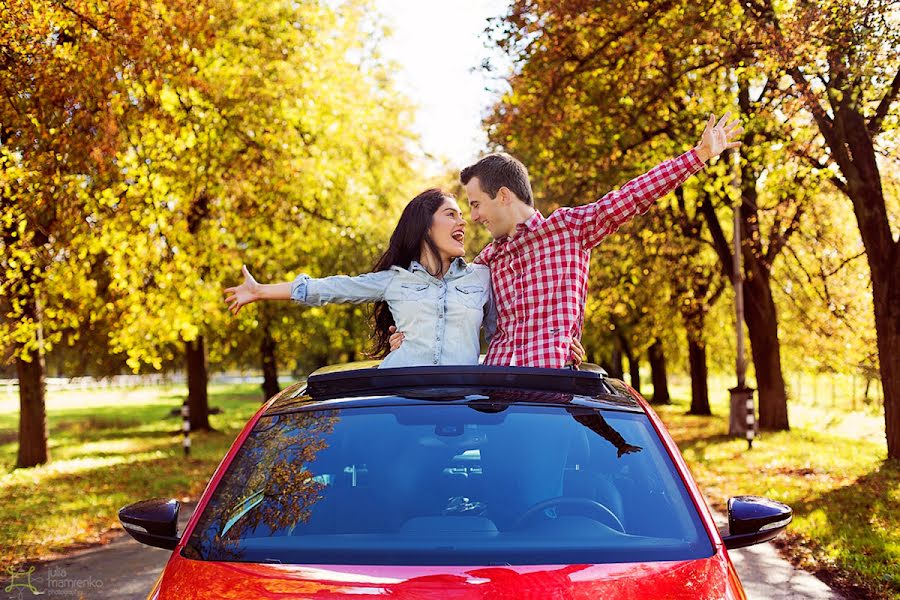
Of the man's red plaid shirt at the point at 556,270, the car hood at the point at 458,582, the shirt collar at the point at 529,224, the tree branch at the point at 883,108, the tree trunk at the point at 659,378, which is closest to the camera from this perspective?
the car hood at the point at 458,582

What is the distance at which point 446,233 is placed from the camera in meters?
4.84

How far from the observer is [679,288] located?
84.7 feet

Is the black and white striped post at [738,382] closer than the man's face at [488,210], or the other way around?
the man's face at [488,210]

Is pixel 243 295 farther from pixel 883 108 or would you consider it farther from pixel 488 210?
pixel 883 108

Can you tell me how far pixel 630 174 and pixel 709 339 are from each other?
15.6 m

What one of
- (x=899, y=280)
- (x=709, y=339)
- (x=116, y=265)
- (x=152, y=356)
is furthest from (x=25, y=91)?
(x=709, y=339)

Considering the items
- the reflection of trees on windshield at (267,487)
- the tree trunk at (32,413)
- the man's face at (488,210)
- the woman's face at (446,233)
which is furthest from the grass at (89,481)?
the reflection of trees on windshield at (267,487)

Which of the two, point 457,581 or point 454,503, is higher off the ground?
point 454,503

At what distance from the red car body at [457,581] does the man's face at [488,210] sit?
2399 millimetres

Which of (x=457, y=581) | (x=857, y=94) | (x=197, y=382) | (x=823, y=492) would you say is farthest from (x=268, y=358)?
(x=457, y=581)

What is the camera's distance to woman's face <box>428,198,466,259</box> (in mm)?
4828

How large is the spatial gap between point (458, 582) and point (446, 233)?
253cm

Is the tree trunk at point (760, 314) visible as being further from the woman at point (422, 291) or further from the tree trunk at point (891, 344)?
the woman at point (422, 291)

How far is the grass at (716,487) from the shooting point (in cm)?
838
